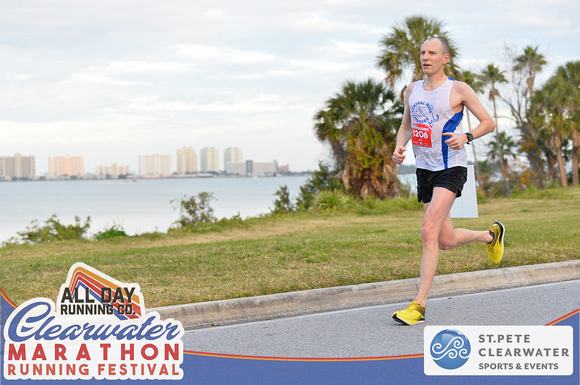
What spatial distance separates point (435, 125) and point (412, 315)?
1615 millimetres

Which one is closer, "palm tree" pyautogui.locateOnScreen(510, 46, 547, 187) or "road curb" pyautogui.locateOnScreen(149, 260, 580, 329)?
"road curb" pyautogui.locateOnScreen(149, 260, 580, 329)

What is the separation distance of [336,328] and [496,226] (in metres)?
2.29

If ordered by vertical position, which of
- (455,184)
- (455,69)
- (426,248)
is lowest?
(426,248)

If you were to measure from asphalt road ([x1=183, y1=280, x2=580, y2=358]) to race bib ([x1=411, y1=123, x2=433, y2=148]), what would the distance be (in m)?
1.53

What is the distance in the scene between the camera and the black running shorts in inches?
224

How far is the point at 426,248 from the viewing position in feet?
18.7

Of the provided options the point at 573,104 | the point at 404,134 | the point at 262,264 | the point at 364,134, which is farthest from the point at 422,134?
the point at 573,104

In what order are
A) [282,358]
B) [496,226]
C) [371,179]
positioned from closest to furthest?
1. [282,358]
2. [496,226]
3. [371,179]

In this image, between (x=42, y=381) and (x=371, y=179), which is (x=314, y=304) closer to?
(x=42, y=381)

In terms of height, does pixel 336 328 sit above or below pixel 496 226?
below

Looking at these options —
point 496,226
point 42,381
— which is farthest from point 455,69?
point 42,381

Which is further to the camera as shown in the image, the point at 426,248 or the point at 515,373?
the point at 426,248

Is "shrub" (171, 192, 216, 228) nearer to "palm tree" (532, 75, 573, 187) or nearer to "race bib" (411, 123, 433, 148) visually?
"race bib" (411, 123, 433, 148)

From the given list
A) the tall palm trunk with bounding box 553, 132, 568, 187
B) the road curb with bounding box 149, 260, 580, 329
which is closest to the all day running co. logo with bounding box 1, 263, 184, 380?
the road curb with bounding box 149, 260, 580, 329
